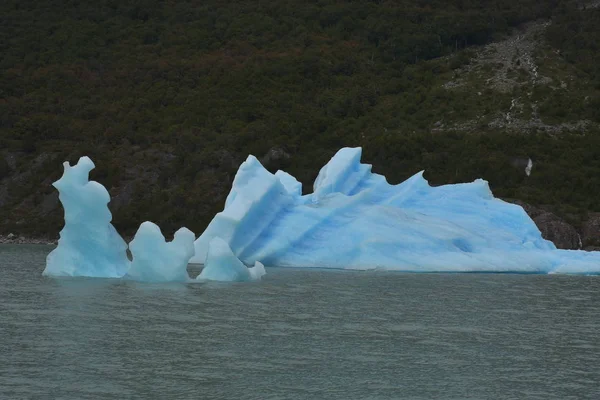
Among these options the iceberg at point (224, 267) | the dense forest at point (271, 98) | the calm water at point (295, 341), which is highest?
the dense forest at point (271, 98)

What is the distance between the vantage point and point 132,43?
80375 mm

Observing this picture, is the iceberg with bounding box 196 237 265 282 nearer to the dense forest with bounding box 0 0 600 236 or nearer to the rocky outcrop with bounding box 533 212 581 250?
the rocky outcrop with bounding box 533 212 581 250

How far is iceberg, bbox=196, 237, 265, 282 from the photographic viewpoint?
25172 millimetres

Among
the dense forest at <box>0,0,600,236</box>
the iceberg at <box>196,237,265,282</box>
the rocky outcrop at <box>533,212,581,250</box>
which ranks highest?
the dense forest at <box>0,0,600,236</box>

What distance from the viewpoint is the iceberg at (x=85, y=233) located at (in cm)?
2522

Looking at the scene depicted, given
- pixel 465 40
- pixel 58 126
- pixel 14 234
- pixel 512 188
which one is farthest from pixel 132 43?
pixel 512 188

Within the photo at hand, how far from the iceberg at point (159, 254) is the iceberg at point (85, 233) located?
33.9 inches

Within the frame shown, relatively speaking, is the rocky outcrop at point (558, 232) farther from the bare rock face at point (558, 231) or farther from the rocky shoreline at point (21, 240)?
the rocky shoreline at point (21, 240)

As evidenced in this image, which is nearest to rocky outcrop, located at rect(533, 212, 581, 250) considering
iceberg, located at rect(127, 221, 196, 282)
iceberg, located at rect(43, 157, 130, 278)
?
iceberg, located at rect(127, 221, 196, 282)

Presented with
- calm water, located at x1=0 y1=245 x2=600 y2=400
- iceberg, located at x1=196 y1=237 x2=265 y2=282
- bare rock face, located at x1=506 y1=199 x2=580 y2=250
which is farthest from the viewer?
bare rock face, located at x1=506 y1=199 x2=580 y2=250

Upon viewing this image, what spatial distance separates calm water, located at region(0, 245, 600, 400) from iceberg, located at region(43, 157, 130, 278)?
0.90 m

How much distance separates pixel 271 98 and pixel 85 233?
43.2 metres

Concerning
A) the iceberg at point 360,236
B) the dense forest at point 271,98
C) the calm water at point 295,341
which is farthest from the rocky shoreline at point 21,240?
the calm water at point 295,341

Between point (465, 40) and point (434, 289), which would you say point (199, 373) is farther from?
point (465, 40)
